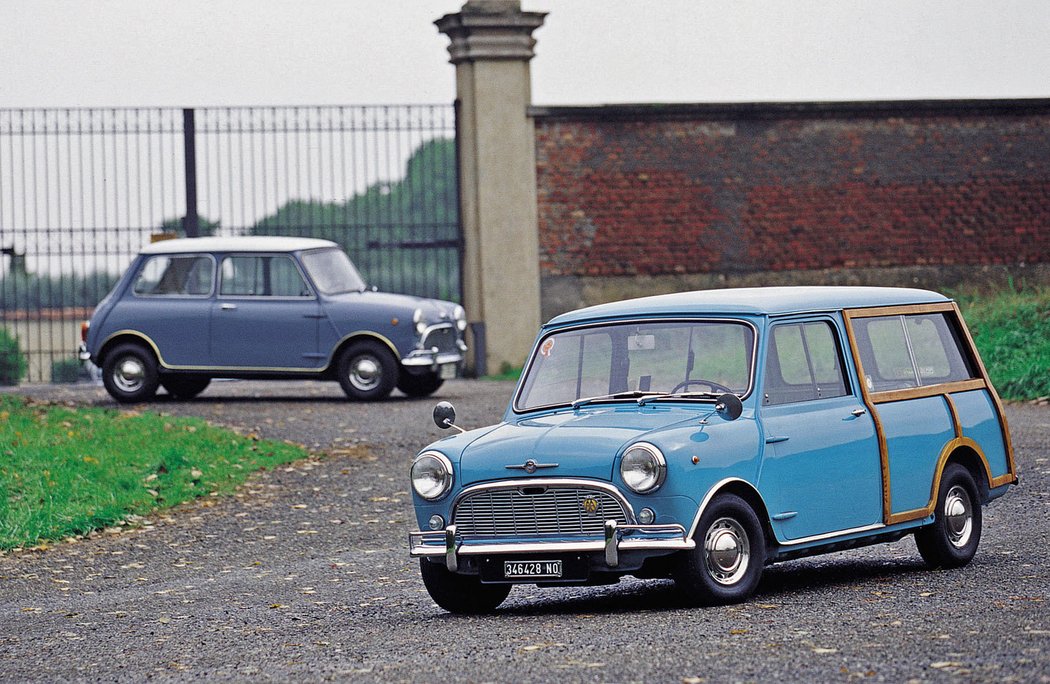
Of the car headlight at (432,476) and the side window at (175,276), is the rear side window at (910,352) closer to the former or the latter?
the car headlight at (432,476)

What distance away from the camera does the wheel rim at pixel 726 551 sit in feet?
25.1

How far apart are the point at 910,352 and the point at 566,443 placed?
2.45 m

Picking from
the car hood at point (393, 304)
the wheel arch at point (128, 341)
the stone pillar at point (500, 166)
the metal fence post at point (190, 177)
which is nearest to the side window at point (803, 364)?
the car hood at point (393, 304)

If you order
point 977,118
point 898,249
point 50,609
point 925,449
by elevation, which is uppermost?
point 977,118

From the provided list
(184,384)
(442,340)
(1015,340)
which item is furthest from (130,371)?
(1015,340)

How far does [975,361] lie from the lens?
382 inches

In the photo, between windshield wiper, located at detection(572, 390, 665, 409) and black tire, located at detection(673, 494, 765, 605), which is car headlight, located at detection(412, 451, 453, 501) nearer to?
windshield wiper, located at detection(572, 390, 665, 409)

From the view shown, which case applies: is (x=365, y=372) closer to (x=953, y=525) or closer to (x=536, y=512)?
(x=953, y=525)

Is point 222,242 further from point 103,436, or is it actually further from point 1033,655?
point 1033,655

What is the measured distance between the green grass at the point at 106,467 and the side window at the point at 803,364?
5.69 meters

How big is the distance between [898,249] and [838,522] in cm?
1593

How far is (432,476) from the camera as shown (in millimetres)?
8023

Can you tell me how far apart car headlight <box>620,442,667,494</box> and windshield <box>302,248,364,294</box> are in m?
12.1

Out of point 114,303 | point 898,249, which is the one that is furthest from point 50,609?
point 898,249
